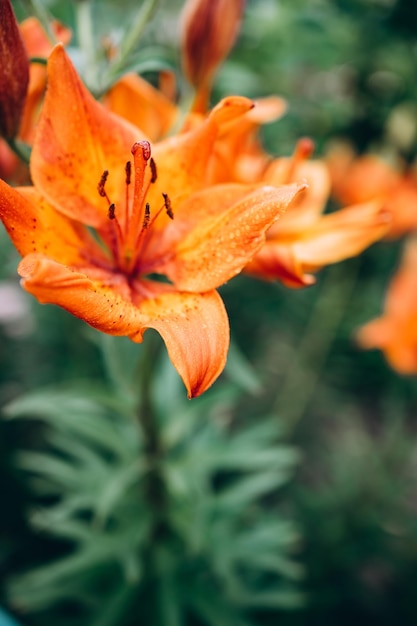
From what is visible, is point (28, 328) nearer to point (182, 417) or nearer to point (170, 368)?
point (170, 368)

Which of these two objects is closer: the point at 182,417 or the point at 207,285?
the point at 207,285

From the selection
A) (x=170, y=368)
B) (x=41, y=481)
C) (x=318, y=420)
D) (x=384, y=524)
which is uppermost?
(x=170, y=368)

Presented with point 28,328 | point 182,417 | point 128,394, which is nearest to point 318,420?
point 28,328

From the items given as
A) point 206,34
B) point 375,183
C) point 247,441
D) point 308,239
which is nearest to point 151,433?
point 247,441

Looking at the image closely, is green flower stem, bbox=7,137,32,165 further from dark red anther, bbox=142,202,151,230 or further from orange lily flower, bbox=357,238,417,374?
A: orange lily flower, bbox=357,238,417,374

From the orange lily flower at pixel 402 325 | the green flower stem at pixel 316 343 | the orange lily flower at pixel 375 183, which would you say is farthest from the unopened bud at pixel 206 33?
the green flower stem at pixel 316 343

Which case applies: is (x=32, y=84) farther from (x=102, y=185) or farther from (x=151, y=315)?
(x=151, y=315)

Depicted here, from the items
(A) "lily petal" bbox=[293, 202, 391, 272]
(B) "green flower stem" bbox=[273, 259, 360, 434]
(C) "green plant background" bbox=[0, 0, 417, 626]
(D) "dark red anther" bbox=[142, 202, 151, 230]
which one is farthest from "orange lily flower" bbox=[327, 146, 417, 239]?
(D) "dark red anther" bbox=[142, 202, 151, 230]

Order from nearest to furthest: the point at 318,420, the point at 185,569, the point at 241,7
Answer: the point at 241,7 → the point at 185,569 → the point at 318,420

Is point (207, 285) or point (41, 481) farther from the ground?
point (207, 285)
